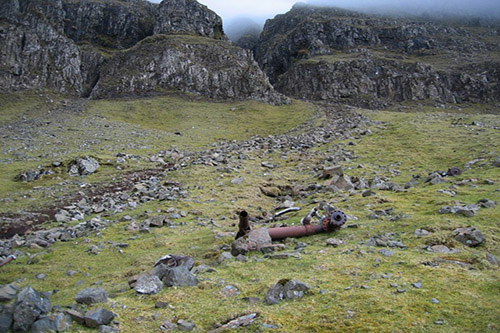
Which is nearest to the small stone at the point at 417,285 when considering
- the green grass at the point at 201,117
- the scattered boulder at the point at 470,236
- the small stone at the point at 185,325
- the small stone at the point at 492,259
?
the small stone at the point at 492,259

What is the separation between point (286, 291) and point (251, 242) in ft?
10.1

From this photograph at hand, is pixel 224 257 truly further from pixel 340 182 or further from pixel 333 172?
pixel 333 172

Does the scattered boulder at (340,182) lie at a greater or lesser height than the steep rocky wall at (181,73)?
lesser

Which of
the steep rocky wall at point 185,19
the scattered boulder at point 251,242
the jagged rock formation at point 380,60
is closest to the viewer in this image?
the scattered boulder at point 251,242

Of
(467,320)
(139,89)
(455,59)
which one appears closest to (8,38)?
(139,89)

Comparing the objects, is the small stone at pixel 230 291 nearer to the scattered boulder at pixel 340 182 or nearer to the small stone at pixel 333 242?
the small stone at pixel 333 242

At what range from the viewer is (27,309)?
4641 millimetres

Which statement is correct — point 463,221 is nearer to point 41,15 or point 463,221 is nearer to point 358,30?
point 41,15

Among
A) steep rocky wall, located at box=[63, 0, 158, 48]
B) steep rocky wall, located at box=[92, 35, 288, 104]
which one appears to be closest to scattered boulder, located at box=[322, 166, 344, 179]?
steep rocky wall, located at box=[92, 35, 288, 104]

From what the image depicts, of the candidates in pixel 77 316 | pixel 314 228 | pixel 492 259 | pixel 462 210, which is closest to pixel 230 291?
pixel 77 316

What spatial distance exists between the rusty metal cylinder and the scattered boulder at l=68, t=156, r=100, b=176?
1729 centimetres

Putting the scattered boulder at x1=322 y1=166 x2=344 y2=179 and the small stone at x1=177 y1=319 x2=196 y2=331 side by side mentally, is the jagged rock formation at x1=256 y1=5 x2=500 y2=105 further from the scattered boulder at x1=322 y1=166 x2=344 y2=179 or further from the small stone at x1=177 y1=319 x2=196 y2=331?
the small stone at x1=177 y1=319 x2=196 y2=331

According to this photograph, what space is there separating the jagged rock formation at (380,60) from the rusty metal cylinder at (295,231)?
7851 centimetres

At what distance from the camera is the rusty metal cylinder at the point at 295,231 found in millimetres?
9791
